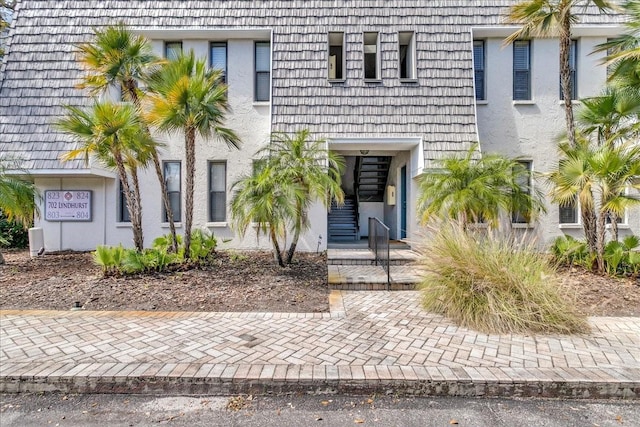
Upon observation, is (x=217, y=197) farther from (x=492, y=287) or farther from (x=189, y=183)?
(x=492, y=287)

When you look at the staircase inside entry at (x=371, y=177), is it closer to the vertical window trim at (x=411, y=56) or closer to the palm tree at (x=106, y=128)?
the vertical window trim at (x=411, y=56)

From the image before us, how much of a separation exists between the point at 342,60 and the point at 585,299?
844 centimetres

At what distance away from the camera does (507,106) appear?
9.68 m

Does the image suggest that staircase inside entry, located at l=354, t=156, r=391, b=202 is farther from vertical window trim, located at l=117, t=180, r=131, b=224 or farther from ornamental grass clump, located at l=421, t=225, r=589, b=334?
vertical window trim, located at l=117, t=180, r=131, b=224

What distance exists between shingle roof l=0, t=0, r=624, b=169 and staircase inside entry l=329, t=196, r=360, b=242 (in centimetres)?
422

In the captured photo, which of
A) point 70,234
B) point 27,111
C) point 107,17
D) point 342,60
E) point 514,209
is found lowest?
point 70,234

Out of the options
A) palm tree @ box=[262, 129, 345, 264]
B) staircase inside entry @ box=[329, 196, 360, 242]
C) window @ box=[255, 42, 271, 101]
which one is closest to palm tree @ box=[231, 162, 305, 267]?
palm tree @ box=[262, 129, 345, 264]

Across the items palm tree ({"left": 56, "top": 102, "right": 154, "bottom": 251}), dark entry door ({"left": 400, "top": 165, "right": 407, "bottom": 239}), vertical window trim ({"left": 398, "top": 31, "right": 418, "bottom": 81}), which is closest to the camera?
palm tree ({"left": 56, "top": 102, "right": 154, "bottom": 251})

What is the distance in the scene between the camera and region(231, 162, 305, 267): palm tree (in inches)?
245

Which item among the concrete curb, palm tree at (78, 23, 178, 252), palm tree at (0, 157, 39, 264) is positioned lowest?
the concrete curb

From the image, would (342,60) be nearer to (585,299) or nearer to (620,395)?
(585,299)

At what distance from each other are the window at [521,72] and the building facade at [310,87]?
0.03m

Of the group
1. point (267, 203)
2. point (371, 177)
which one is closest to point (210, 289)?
point (267, 203)

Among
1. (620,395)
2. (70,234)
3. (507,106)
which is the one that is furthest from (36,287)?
(507,106)
